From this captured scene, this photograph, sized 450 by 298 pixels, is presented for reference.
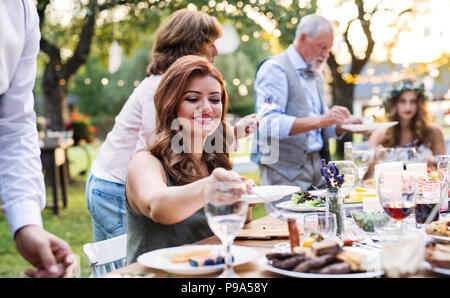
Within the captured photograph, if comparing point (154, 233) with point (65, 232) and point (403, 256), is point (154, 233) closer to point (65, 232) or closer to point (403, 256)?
point (403, 256)

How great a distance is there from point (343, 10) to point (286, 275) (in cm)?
793

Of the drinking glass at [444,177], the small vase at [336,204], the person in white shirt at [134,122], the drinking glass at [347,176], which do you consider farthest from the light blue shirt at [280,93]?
the small vase at [336,204]

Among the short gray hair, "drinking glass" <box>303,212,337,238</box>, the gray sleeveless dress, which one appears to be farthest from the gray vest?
"drinking glass" <box>303,212,337,238</box>

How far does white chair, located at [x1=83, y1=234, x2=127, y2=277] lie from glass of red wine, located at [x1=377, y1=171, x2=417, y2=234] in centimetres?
110

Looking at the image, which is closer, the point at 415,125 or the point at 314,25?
the point at 314,25

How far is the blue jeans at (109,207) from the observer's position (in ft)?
9.08

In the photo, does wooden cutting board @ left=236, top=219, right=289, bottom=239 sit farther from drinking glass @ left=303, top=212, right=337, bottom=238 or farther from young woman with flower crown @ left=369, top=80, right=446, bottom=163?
young woman with flower crown @ left=369, top=80, right=446, bottom=163

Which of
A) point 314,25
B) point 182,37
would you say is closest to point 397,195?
point 182,37

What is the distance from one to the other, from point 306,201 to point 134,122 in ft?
3.51

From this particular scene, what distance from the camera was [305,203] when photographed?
230 cm

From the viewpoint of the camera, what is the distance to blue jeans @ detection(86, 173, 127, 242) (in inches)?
109

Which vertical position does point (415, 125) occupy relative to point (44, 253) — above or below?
above
